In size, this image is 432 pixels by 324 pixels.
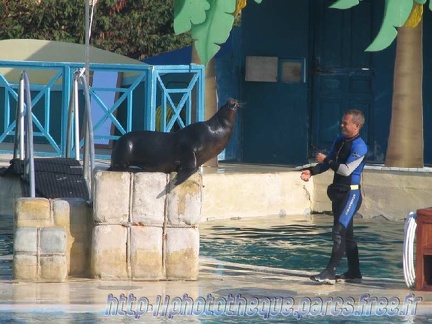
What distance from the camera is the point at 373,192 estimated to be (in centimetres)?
1670

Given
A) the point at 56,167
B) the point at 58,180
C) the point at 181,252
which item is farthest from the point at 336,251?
the point at 56,167

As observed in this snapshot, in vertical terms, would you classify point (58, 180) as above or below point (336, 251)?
above

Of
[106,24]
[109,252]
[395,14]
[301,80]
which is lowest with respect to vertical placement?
[109,252]

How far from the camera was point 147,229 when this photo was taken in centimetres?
1108

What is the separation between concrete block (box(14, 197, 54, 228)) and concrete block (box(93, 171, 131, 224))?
0.45 meters

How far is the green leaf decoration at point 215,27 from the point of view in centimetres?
1305

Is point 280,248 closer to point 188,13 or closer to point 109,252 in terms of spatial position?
point 188,13

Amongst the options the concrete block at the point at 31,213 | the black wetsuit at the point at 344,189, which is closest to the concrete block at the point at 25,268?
the concrete block at the point at 31,213

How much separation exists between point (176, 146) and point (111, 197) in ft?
2.70

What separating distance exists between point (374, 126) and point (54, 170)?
22.2 feet

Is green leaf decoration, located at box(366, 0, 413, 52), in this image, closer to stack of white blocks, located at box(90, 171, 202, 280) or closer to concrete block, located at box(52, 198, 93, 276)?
stack of white blocks, located at box(90, 171, 202, 280)

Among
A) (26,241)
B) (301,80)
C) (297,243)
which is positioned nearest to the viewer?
(26,241)

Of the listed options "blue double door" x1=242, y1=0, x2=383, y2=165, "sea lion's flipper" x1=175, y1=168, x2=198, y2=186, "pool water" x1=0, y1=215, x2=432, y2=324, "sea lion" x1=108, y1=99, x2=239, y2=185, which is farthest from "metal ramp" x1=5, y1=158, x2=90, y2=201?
"blue double door" x1=242, y1=0, x2=383, y2=165

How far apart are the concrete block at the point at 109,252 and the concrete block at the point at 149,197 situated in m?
0.20
